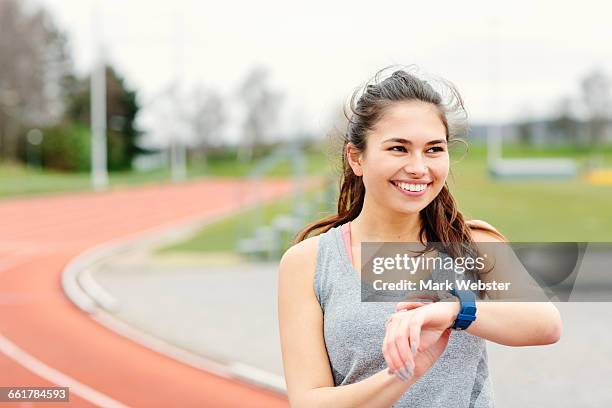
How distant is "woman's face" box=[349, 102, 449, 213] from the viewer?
1477mm

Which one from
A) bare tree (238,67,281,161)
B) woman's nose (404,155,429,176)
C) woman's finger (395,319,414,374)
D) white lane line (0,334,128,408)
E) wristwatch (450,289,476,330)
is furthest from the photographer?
bare tree (238,67,281,161)

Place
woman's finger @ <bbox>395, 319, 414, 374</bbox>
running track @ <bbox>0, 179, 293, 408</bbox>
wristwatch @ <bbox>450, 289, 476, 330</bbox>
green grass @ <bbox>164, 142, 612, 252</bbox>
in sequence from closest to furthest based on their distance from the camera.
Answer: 1. woman's finger @ <bbox>395, 319, 414, 374</bbox>
2. wristwatch @ <bbox>450, 289, 476, 330</bbox>
3. running track @ <bbox>0, 179, 293, 408</bbox>
4. green grass @ <bbox>164, 142, 612, 252</bbox>

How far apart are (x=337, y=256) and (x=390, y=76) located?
0.36m

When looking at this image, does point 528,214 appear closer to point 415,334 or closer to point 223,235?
point 223,235

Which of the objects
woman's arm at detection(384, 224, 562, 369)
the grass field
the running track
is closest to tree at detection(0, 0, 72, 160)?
the grass field

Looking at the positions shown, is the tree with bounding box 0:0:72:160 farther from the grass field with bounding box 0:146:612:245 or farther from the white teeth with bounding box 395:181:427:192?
the white teeth with bounding box 395:181:427:192

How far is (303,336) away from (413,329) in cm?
37

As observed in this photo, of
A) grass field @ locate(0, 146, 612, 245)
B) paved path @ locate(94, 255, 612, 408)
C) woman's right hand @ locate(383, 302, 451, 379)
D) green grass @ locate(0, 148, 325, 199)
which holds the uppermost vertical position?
woman's right hand @ locate(383, 302, 451, 379)

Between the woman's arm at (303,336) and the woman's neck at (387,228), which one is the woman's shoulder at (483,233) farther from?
the woman's arm at (303,336)

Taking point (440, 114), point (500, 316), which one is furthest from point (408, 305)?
point (440, 114)

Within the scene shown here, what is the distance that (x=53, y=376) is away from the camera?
6.37 metres

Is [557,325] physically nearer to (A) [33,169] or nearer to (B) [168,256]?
(B) [168,256]

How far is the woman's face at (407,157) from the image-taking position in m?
1.48

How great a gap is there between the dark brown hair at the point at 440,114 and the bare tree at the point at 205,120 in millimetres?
59707
